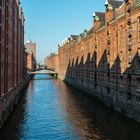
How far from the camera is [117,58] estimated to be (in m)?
44.8

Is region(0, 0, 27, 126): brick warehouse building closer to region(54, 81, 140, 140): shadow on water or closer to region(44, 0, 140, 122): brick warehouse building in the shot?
region(54, 81, 140, 140): shadow on water

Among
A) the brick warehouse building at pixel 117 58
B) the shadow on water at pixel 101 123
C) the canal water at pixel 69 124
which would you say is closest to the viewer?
the canal water at pixel 69 124

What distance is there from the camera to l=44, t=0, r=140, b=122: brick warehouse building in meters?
36.7

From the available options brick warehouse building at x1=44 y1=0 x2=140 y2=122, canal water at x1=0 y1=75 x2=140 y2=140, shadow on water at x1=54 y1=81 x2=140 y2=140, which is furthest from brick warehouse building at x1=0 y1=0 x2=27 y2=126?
brick warehouse building at x1=44 y1=0 x2=140 y2=122

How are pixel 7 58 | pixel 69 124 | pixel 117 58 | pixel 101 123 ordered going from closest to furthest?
pixel 69 124
pixel 101 123
pixel 7 58
pixel 117 58

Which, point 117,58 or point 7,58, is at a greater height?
point 117,58

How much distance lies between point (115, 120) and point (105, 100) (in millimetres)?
13767

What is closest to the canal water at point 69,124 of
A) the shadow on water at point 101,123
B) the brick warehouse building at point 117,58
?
the shadow on water at point 101,123

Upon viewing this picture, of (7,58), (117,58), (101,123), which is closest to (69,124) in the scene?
(101,123)

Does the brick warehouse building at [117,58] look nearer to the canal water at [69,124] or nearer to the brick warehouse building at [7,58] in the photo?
the canal water at [69,124]

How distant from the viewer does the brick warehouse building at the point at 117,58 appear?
36688 millimetres

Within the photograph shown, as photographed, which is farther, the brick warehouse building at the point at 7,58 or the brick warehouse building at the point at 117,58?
the brick warehouse building at the point at 117,58

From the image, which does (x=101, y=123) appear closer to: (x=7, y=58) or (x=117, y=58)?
(x=117, y=58)

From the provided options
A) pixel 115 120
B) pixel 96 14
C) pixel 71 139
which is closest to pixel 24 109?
pixel 115 120
